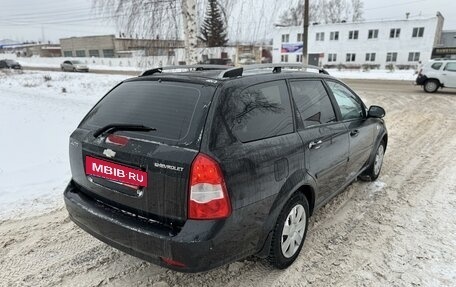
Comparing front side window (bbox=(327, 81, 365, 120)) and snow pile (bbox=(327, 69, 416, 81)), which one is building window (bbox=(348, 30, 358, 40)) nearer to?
snow pile (bbox=(327, 69, 416, 81))

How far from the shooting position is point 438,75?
15.0m

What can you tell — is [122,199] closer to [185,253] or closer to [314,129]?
[185,253]

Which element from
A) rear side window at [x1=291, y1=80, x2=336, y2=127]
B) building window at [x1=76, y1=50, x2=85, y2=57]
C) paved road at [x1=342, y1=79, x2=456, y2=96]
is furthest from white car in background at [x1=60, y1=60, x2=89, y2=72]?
building window at [x1=76, y1=50, x2=85, y2=57]

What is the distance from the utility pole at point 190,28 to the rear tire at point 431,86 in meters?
11.8

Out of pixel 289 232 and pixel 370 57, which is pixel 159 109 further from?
pixel 370 57

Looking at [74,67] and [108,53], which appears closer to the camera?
[74,67]

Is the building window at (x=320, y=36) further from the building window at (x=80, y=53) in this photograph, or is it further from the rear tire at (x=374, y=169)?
the rear tire at (x=374, y=169)

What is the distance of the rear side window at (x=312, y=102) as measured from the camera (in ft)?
9.84

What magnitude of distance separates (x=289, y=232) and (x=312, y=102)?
126cm

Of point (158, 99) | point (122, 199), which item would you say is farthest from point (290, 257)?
point (158, 99)

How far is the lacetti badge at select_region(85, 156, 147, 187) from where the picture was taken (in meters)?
2.25

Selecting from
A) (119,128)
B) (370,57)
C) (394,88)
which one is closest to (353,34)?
(370,57)

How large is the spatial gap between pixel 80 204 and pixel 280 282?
5.73ft

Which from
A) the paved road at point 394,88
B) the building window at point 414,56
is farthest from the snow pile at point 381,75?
the building window at point 414,56
